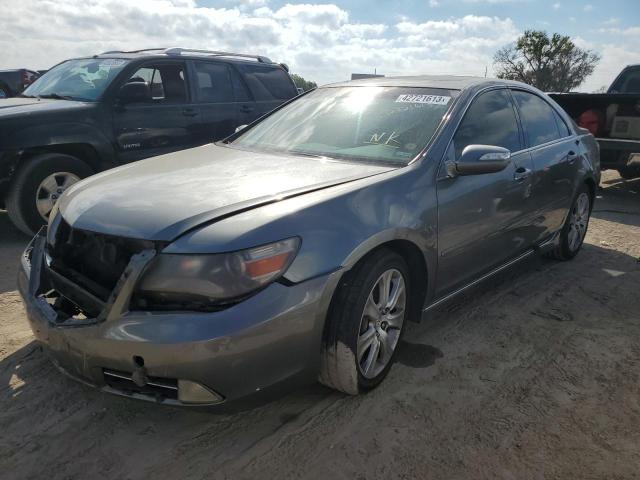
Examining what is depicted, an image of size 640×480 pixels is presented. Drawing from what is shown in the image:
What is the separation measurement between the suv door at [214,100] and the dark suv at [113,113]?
1cm

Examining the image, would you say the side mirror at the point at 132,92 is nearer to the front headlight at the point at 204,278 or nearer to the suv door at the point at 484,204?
the suv door at the point at 484,204

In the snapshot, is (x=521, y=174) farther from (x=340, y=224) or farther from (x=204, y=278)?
(x=204, y=278)

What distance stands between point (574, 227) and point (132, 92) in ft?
15.4

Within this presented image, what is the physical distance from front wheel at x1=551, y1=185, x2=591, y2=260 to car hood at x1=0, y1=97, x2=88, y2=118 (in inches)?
191

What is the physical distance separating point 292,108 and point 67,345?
7.99ft

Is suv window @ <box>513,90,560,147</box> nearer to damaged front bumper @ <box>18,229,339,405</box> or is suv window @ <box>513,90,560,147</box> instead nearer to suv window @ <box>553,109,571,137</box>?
suv window @ <box>553,109,571,137</box>

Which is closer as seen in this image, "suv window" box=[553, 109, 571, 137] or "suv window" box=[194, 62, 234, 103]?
"suv window" box=[553, 109, 571, 137]

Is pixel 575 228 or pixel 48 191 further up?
pixel 48 191

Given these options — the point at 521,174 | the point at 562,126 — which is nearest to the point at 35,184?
the point at 521,174

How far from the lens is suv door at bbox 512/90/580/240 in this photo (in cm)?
402

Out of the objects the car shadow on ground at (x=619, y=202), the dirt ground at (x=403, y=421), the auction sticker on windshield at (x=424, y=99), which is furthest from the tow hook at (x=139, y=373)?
the car shadow on ground at (x=619, y=202)

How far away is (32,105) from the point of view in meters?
5.26

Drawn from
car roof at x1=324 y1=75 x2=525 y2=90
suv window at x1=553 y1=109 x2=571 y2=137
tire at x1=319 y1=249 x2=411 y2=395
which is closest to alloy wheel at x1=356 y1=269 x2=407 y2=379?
tire at x1=319 y1=249 x2=411 y2=395

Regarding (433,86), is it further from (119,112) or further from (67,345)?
(119,112)
